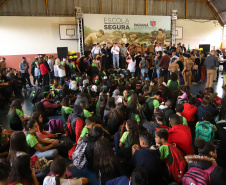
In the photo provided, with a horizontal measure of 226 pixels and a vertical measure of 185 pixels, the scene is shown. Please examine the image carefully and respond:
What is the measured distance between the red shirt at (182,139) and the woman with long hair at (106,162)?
3.28 feet

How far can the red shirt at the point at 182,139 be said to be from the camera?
9.61ft

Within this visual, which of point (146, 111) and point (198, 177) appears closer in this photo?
point (198, 177)

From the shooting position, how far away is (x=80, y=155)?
3.03 meters

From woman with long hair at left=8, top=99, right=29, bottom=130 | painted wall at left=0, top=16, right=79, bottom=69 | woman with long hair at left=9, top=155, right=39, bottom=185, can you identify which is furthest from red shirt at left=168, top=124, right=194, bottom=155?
painted wall at left=0, top=16, right=79, bottom=69

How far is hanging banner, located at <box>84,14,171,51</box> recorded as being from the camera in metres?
13.9

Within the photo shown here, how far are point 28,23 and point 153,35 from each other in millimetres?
9115

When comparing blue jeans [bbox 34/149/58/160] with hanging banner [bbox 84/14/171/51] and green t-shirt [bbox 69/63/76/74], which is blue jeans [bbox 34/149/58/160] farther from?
hanging banner [bbox 84/14/171/51]

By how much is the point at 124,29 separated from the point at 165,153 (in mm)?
13534

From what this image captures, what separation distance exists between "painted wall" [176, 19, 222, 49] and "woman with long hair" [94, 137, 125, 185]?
17.0 meters

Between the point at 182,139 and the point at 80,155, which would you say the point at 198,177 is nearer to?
the point at 182,139

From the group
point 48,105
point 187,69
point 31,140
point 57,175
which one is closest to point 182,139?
point 57,175

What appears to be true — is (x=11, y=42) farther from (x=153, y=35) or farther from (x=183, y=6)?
(x=183, y=6)

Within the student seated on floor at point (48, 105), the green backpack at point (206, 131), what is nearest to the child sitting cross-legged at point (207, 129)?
the green backpack at point (206, 131)

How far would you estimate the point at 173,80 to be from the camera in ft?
19.4
